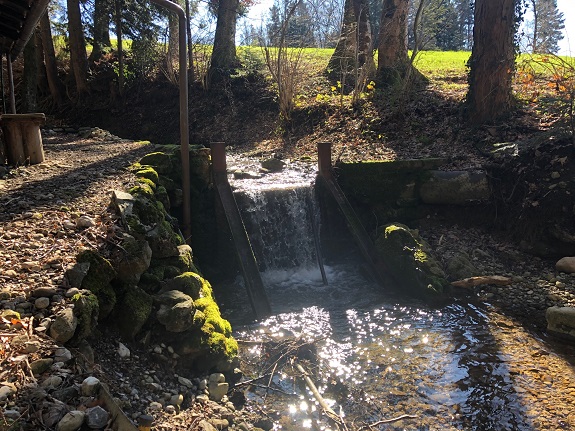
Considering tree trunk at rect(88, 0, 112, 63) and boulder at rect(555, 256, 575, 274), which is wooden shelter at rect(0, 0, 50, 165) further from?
tree trunk at rect(88, 0, 112, 63)

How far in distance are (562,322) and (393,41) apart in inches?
373

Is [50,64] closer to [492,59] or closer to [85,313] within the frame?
Result: [492,59]

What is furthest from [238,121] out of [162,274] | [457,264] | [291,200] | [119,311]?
[119,311]

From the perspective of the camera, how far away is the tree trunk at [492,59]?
8281 mm

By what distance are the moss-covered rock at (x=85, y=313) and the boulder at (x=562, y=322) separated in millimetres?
4866

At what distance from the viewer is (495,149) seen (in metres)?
7.71

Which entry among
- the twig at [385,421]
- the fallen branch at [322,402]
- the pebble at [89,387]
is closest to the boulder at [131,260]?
the pebble at [89,387]

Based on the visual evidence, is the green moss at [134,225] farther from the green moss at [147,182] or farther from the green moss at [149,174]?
the green moss at [149,174]

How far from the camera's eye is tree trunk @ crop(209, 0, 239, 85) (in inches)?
590

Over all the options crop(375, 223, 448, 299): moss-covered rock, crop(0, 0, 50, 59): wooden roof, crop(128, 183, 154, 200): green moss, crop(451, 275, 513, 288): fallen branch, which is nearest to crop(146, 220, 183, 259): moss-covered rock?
crop(128, 183, 154, 200): green moss

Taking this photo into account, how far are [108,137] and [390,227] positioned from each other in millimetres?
7457

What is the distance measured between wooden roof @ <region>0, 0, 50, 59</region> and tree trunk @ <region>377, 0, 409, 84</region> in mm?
8889

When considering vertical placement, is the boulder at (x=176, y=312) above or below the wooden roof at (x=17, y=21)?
below

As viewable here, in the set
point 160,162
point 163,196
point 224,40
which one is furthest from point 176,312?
point 224,40
